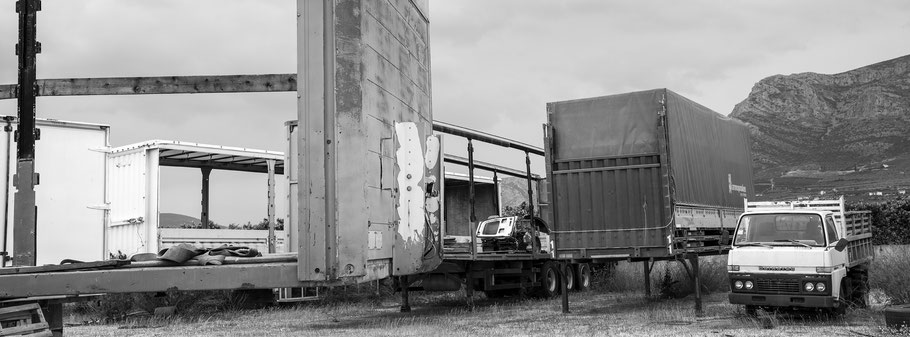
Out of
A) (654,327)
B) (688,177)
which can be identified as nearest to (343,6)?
(654,327)

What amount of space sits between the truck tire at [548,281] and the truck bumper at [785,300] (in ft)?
20.9

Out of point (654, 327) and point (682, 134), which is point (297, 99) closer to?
point (654, 327)

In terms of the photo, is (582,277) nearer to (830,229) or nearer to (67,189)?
(830,229)

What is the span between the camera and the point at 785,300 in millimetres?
11227

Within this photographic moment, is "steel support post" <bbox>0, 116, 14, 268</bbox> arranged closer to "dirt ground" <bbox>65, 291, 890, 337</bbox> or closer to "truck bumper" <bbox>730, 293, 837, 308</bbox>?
"dirt ground" <bbox>65, 291, 890, 337</bbox>

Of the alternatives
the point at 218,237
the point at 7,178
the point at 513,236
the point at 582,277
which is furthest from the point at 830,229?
the point at 7,178

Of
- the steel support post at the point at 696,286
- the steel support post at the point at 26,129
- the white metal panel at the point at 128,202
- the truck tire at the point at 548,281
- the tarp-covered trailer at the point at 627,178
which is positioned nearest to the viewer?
the steel support post at the point at 26,129

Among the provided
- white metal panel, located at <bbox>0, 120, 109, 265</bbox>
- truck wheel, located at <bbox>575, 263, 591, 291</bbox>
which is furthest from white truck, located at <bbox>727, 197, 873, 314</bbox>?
white metal panel, located at <bbox>0, 120, 109, 265</bbox>

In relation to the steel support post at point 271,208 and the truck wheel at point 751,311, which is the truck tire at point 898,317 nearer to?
the truck wheel at point 751,311

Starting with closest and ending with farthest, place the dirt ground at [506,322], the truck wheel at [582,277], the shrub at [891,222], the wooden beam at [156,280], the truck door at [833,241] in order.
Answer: the wooden beam at [156,280]
the dirt ground at [506,322]
the truck door at [833,241]
the truck wheel at [582,277]
the shrub at [891,222]

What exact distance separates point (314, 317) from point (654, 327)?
5485 millimetres

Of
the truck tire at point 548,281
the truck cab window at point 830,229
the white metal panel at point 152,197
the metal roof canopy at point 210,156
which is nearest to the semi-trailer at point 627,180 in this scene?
the truck cab window at point 830,229

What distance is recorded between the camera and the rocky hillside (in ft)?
168

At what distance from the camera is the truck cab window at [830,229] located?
1168cm
